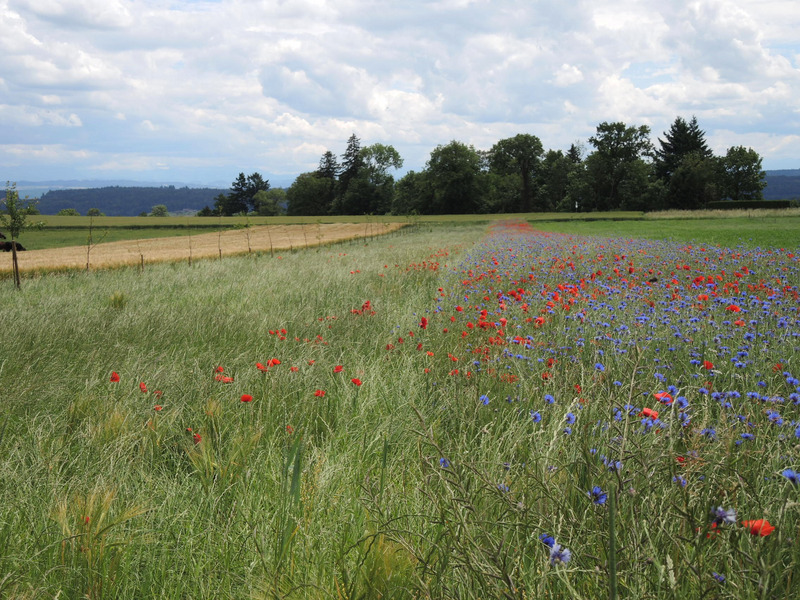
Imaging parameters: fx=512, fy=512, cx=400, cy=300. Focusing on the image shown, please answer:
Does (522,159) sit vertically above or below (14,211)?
above

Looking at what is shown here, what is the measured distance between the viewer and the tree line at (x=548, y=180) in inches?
2958

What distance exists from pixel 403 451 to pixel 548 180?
9472cm

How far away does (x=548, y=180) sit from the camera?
3585 inches

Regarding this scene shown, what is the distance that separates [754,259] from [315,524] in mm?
10497

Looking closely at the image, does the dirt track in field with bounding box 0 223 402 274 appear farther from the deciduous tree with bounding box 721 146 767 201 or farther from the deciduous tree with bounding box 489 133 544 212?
the deciduous tree with bounding box 721 146 767 201

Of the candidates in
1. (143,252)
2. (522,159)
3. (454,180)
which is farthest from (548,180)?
(143,252)

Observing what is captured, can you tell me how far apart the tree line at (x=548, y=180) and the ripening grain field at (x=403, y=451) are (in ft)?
222

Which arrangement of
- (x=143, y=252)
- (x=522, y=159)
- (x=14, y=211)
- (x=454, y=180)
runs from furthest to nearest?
(x=522, y=159) < (x=454, y=180) < (x=143, y=252) < (x=14, y=211)

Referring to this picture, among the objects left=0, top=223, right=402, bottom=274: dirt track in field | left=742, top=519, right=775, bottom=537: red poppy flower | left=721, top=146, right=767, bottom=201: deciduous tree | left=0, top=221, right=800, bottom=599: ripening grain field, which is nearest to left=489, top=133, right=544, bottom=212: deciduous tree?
left=721, top=146, right=767, bottom=201: deciduous tree

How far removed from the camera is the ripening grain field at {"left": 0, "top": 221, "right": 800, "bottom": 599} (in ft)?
5.39

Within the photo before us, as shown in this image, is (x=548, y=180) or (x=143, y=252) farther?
(x=548, y=180)

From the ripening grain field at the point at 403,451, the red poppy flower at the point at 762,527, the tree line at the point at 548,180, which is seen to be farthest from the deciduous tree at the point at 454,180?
the red poppy flower at the point at 762,527

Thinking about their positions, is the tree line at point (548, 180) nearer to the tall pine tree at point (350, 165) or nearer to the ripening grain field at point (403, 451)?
the tall pine tree at point (350, 165)

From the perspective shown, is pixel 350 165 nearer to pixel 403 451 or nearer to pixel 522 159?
pixel 522 159
